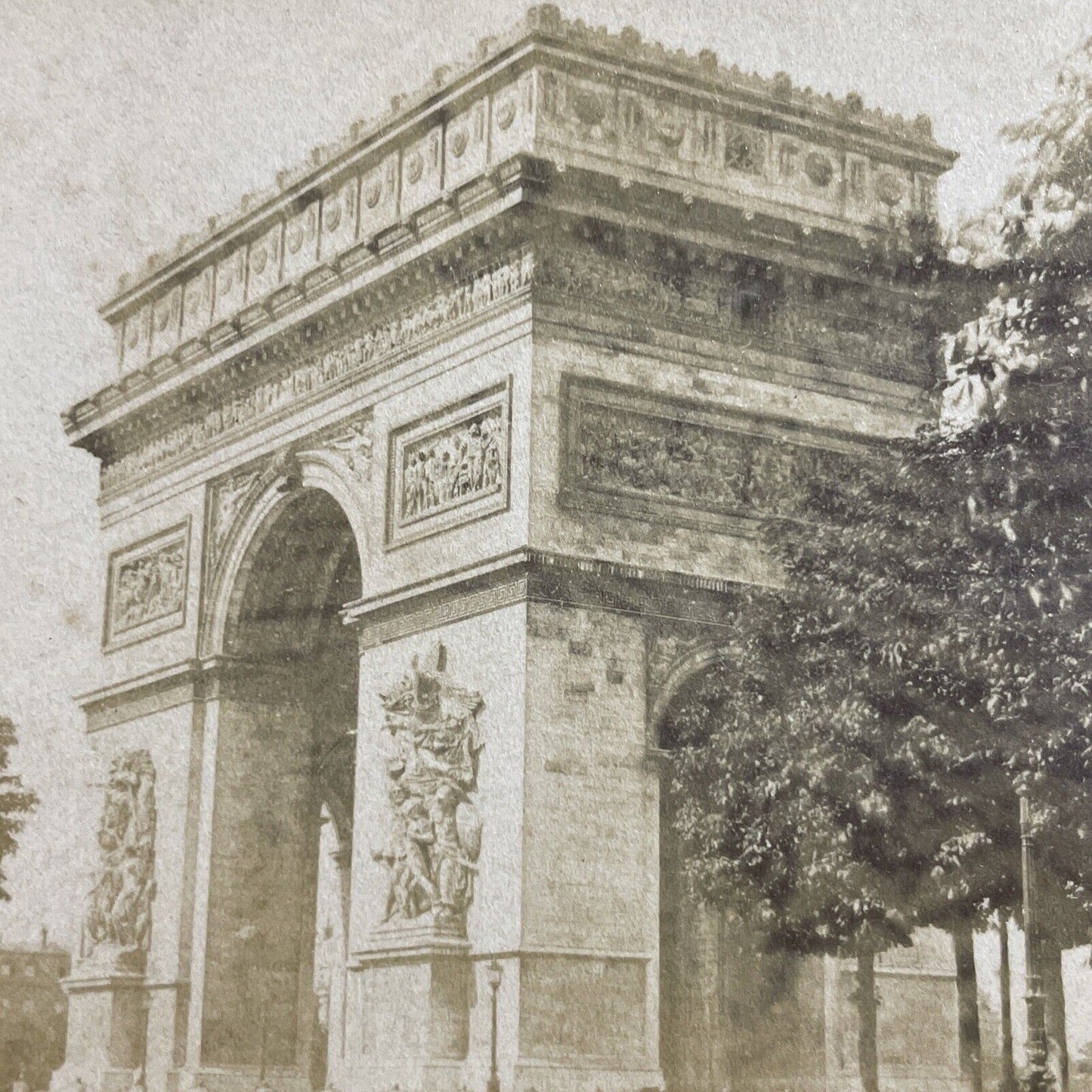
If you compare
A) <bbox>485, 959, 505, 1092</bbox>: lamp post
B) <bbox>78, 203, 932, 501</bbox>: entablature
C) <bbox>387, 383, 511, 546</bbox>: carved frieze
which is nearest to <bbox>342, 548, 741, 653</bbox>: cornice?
<bbox>387, 383, 511, 546</bbox>: carved frieze

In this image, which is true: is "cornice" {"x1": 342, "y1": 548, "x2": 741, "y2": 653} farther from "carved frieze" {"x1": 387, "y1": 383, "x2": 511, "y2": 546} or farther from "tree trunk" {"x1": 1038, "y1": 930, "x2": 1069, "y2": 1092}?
"tree trunk" {"x1": 1038, "y1": 930, "x2": 1069, "y2": 1092}

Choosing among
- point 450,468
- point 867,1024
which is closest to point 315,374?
point 450,468

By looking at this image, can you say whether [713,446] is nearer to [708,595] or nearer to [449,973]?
[708,595]

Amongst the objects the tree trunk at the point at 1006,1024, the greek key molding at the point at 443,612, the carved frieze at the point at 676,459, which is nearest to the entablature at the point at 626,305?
the carved frieze at the point at 676,459

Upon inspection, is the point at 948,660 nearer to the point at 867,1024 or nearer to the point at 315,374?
the point at 867,1024

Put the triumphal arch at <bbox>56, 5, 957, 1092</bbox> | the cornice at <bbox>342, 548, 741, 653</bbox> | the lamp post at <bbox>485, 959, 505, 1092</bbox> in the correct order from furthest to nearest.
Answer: the cornice at <bbox>342, 548, 741, 653</bbox>, the triumphal arch at <bbox>56, 5, 957, 1092</bbox>, the lamp post at <bbox>485, 959, 505, 1092</bbox>

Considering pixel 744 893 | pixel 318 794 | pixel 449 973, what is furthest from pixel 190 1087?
pixel 744 893
